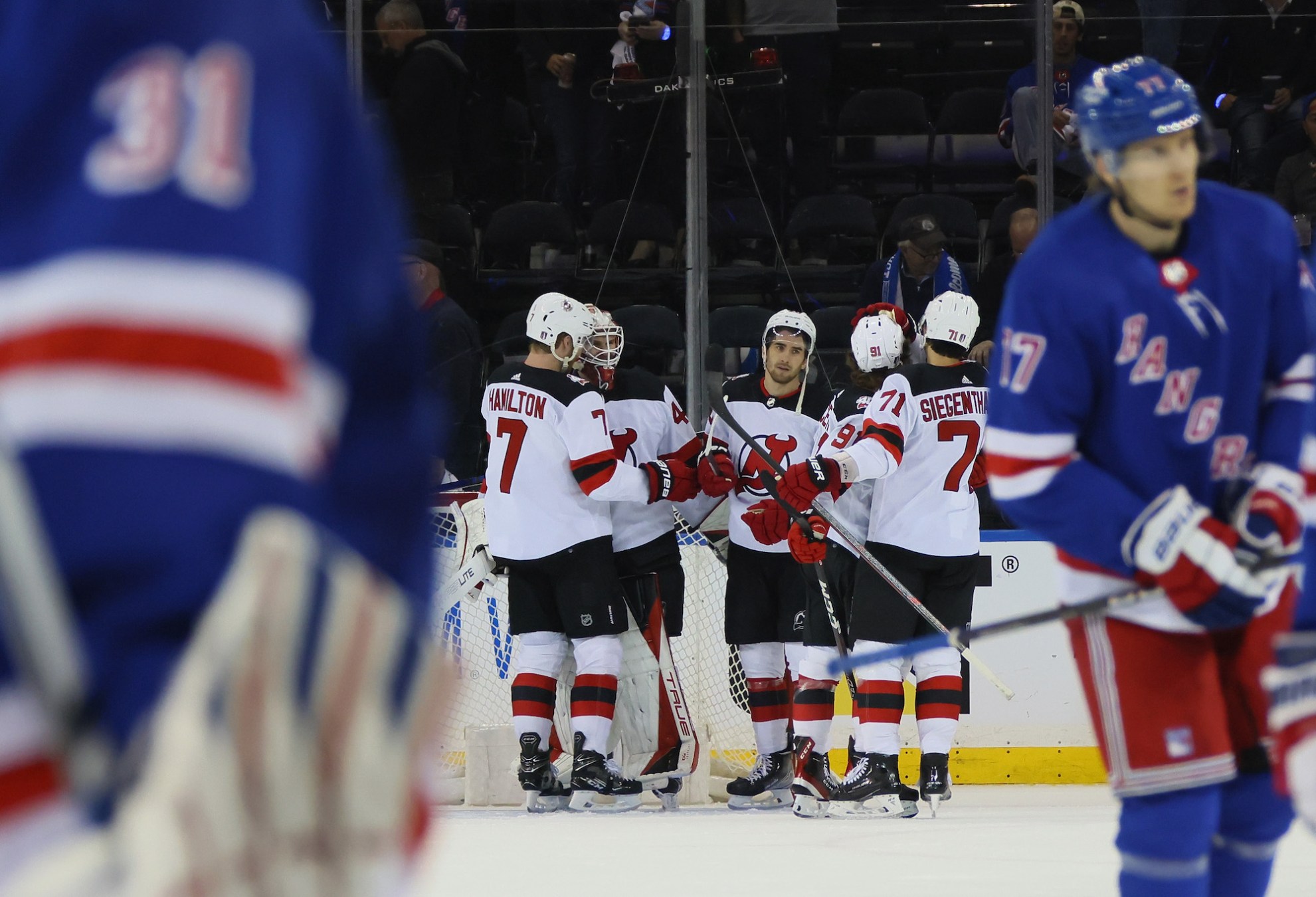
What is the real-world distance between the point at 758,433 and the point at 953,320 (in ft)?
3.07

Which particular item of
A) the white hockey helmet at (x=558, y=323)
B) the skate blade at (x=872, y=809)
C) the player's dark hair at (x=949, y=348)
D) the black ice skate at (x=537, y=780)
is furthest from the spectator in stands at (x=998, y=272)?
the black ice skate at (x=537, y=780)

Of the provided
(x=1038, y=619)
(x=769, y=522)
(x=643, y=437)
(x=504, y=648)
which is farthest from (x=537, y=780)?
(x=1038, y=619)

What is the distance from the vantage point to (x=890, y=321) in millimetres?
5715

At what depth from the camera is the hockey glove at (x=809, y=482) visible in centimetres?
539

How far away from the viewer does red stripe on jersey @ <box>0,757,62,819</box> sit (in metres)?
0.38

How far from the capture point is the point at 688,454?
5.95 meters

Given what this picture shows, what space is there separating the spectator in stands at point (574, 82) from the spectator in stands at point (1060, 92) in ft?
5.40

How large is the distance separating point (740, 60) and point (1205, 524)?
5112 mm

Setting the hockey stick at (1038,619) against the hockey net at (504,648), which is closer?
the hockey stick at (1038,619)

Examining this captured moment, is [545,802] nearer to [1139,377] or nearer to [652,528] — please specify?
[652,528]

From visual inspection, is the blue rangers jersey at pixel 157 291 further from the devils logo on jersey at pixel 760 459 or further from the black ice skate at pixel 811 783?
the devils logo on jersey at pixel 760 459

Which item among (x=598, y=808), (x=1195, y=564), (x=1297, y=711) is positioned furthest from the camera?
(x=598, y=808)

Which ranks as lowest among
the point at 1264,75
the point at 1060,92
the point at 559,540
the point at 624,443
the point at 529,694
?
the point at 529,694

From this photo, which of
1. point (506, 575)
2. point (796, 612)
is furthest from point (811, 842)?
point (506, 575)
